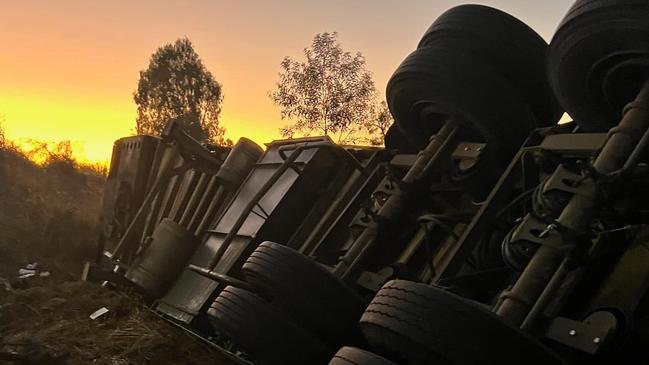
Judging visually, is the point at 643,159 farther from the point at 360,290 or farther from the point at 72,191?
the point at 72,191

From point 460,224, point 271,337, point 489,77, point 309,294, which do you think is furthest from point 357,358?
point 489,77

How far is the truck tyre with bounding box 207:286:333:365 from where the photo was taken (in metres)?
3.63

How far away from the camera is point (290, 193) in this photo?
223 inches

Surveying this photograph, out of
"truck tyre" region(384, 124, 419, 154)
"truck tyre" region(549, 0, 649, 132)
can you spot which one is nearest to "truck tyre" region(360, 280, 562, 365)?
"truck tyre" region(549, 0, 649, 132)

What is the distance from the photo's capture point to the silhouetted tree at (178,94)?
28.3 metres

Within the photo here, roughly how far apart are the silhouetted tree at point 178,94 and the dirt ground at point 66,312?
1476 cm

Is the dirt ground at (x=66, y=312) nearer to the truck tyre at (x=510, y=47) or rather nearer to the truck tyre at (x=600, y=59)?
the truck tyre at (x=510, y=47)

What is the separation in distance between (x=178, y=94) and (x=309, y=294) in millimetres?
26243

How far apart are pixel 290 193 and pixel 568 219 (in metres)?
3.03

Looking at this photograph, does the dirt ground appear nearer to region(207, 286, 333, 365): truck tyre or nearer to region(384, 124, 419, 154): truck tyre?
region(207, 286, 333, 365): truck tyre

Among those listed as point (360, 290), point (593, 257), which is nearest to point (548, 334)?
point (593, 257)

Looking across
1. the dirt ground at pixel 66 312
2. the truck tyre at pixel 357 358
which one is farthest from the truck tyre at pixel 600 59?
the dirt ground at pixel 66 312

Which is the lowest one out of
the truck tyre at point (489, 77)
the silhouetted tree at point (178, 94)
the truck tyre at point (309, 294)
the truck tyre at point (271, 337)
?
the truck tyre at point (271, 337)

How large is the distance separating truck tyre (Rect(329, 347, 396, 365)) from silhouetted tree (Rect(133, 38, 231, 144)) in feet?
83.9
